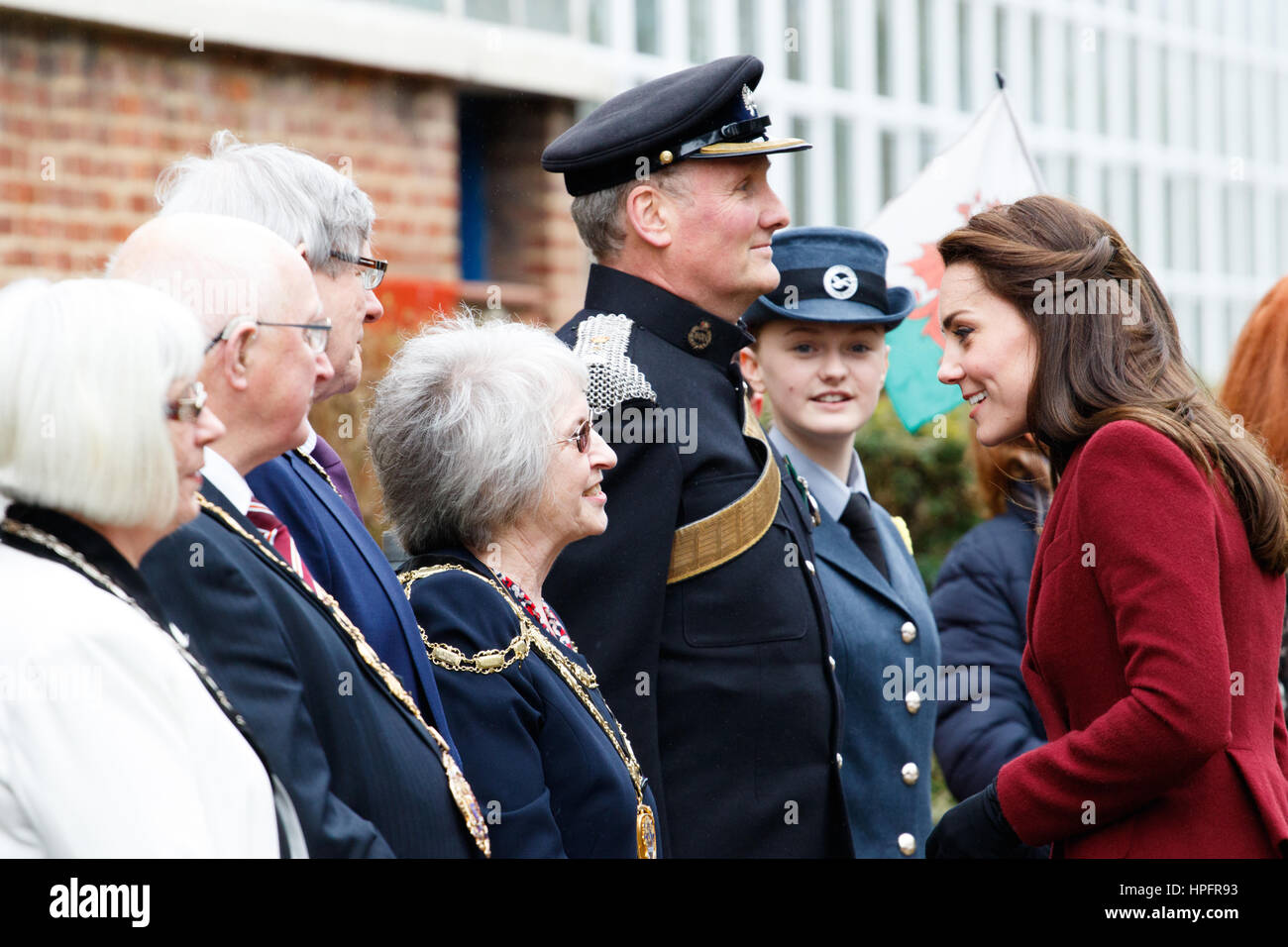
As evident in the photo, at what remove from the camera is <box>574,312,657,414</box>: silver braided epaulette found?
128 inches

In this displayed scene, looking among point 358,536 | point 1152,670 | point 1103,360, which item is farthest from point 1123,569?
point 358,536

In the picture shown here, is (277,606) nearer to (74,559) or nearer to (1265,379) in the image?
(74,559)

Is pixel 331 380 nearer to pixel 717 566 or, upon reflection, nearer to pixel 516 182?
pixel 717 566

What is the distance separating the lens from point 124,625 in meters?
1.82

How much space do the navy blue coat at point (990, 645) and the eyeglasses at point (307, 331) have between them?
2429 mm

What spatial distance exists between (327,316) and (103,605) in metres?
1.06

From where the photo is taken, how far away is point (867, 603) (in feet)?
12.8

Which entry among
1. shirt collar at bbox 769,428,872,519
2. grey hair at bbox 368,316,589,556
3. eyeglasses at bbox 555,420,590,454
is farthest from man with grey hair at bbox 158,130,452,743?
shirt collar at bbox 769,428,872,519

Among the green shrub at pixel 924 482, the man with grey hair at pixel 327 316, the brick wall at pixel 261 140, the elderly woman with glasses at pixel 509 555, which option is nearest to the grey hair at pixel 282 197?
the man with grey hair at pixel 327 316

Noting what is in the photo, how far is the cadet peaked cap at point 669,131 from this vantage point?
11.4 ft

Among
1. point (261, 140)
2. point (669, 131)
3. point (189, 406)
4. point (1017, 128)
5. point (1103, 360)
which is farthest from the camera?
point (261, 140)

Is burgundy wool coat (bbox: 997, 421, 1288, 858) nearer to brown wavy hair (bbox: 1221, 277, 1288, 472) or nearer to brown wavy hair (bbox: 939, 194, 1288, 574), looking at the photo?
brown wavy hair (bbox: 939, 194, 1288, 574)
